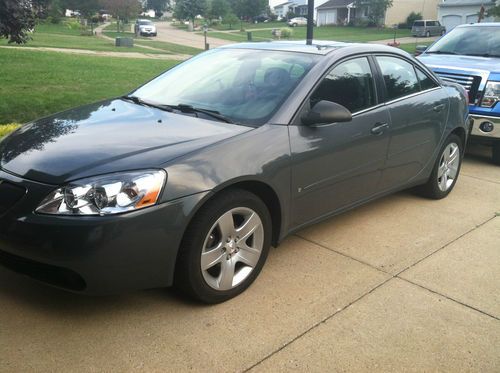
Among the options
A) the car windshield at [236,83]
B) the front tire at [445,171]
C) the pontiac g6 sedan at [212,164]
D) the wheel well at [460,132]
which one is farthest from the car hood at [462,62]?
the car windshield at [236,83]

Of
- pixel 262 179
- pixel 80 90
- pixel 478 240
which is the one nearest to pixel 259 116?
pixel 262 179

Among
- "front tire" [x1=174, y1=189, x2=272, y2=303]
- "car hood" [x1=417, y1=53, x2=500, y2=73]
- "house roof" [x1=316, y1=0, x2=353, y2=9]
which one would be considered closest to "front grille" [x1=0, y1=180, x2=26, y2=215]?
"front tire" [x1=174, y1=189, x2=272, y2=303]

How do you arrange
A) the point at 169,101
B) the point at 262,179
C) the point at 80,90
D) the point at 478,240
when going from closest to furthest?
the point at 262,179 < the point at 169,101 < the point at 478,240 < the point at 80,90

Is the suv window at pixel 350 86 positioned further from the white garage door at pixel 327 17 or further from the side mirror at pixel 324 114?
the white garage door at pixel 327 17

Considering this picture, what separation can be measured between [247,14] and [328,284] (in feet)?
245

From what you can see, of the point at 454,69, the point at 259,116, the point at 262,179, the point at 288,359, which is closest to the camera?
the point at 288,359

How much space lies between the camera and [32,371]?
2488 millimetres

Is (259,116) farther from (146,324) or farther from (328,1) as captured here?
(328,1)

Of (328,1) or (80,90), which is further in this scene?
(328,1)

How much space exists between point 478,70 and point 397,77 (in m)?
2.91

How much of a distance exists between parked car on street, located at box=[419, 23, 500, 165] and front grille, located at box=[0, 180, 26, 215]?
5.14 m

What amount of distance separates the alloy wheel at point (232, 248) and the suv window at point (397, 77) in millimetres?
1833

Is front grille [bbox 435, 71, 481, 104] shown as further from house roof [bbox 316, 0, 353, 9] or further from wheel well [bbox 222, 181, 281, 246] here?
house roof [bbox 316, 0, 353, 9]

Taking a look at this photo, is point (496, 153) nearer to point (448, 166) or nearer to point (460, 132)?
point (460, 132)
